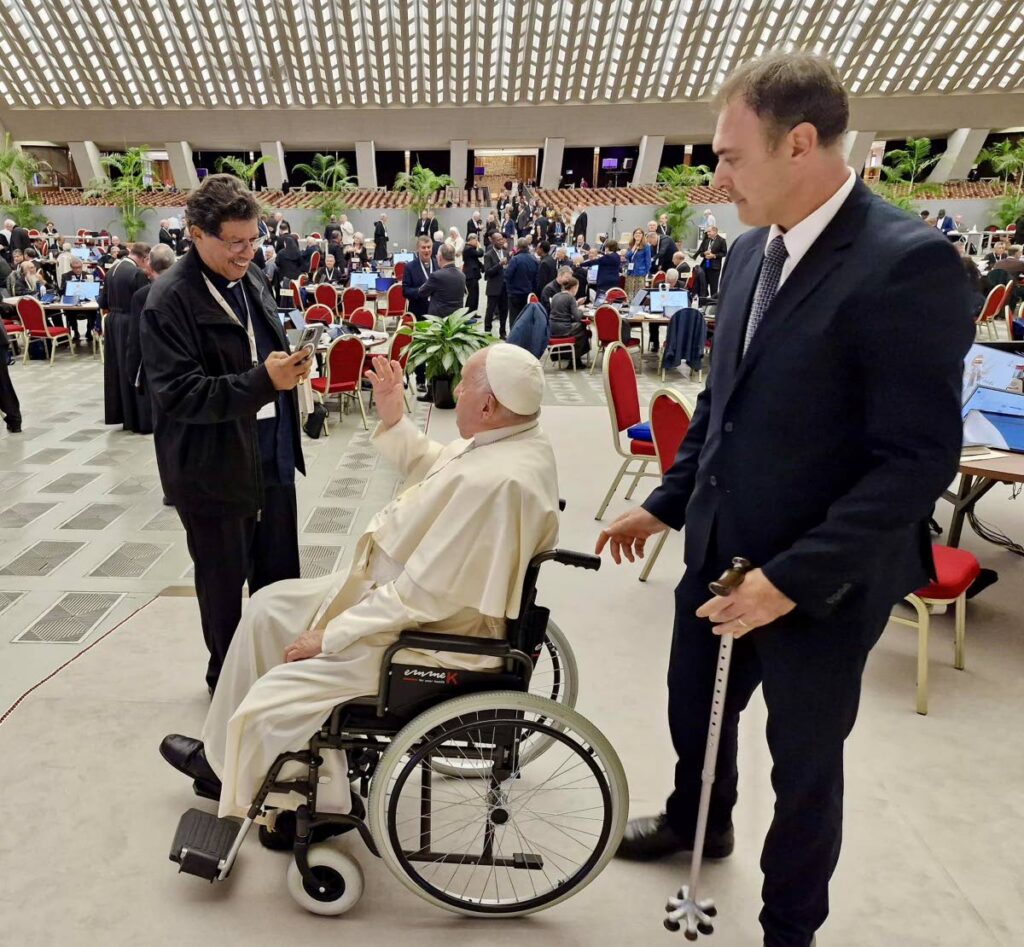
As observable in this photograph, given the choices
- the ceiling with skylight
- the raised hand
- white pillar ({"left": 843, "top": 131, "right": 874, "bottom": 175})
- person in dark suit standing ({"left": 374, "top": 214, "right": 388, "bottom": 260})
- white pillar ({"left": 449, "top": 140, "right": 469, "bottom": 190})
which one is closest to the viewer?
the raised hand

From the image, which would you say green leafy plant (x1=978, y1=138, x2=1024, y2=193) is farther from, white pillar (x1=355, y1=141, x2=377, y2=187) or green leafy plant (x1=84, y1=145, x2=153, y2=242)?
green leafy plant (x1=84, y1=145, x2=153, y2=242)

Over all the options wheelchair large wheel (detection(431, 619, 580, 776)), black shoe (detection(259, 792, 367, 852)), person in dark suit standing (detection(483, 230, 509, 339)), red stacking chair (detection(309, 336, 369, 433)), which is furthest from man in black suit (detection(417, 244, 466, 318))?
black shoe (detection(259, 792, 367, 852))

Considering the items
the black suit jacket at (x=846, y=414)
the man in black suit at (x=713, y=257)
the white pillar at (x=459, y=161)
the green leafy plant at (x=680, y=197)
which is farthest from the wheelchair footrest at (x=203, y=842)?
the white pillar at (x=459, y=161)

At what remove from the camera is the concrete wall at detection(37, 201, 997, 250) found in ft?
72.7

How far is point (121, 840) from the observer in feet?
6.61

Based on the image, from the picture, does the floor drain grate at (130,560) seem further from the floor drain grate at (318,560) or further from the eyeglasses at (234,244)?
the eyeglasses at (234,244)

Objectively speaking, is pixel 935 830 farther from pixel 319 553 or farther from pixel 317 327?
pixel 319 553

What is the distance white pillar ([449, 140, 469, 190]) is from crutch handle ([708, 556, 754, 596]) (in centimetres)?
2758

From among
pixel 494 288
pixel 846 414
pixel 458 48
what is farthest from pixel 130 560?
pixel 458 48

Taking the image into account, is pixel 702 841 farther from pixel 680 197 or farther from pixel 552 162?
pixel 552 162

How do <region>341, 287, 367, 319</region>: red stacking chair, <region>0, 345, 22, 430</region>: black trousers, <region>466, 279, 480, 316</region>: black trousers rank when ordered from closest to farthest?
<region>0, 345, 22, 430</region>: black trousers, <region>341, 287, 367, 319</region>: red stacking chair, <region>466, 279, 480, 316</region>: black trousers

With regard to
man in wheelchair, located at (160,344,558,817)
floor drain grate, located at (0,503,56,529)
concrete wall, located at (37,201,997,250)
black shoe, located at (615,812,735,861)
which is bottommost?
concrete wall, located at (37,201,997,250)

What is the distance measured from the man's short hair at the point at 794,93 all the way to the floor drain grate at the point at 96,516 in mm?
4182

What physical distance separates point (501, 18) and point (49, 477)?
2269cm
